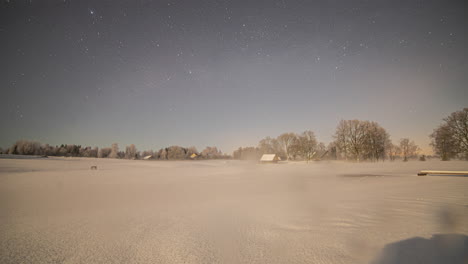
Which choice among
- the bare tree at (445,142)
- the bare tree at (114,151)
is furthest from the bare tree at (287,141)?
the bare tree at (114,151)

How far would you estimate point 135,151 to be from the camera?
11588cm

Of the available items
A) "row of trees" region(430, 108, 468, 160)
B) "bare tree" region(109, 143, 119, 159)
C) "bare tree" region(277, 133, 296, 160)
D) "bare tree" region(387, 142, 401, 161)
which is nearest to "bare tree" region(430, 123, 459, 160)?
"row of trees" region(430, 108, 468, 160)

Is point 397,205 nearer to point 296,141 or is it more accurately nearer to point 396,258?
point 396,258

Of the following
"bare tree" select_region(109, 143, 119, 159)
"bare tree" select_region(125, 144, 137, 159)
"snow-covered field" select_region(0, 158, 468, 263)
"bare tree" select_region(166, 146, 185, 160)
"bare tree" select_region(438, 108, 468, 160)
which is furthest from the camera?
"bare tree" select_region(125, 144, 137, 159)

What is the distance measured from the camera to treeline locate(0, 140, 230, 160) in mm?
70750

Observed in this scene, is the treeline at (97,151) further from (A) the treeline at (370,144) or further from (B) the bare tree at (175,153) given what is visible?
(A) the treeline at (370,144)

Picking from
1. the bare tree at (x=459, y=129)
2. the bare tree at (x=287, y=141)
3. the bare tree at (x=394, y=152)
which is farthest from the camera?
the bare tree at (x=287, y=141)

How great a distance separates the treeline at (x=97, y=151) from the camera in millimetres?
70750

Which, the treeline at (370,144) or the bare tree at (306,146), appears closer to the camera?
the treeline at (370,144)

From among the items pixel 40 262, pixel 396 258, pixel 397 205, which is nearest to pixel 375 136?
pixel 397 205

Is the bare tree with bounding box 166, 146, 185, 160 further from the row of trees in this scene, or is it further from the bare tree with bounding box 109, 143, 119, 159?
the row of trees

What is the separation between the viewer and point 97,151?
102 m

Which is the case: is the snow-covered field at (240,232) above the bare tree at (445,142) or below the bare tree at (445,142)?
below

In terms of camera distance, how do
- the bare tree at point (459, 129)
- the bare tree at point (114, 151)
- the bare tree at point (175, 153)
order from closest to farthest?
the bare tree at point (459, 129), the bare tree at point (114, 151), the bare tree at point (175, 153)
